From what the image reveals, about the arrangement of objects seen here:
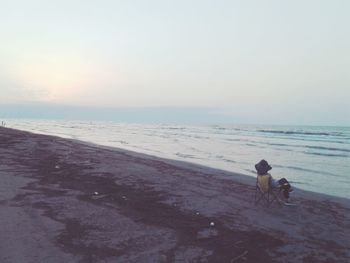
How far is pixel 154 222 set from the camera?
24.1 feet

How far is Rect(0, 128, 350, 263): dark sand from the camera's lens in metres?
5.75

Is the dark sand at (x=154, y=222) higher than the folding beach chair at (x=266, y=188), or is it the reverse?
the folding beach chair at (x=266, y=188)

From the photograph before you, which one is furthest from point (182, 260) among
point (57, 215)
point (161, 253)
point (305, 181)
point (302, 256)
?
point (305, 181)

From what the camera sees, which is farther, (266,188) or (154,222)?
(266,188)

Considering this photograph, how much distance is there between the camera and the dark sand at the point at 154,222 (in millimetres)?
5746

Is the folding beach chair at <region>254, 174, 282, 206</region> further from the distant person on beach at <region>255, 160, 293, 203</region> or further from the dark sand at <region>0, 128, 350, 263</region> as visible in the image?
the dark sand at <region>0, 128, 350, 263</region>

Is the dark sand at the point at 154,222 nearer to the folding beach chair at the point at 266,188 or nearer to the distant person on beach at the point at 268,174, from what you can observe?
the folding beach chair at the point at 266,188

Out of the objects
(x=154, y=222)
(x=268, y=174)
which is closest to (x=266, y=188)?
(x=268, y=174)

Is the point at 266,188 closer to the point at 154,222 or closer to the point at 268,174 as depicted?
the point at 268,174

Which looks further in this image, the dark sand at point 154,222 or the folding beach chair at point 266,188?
the folding beach chair at point 266,188

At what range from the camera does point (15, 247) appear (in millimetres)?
5516

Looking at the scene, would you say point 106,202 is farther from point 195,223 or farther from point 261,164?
point 261,164

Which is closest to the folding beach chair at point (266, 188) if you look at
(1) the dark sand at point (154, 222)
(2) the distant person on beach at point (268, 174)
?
(2) the distant person on beach at point (268, 174)

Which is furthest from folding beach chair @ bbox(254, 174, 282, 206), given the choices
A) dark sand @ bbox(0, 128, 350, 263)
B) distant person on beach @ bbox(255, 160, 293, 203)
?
dark sand @ bbox(0, 128, 350, 263)
